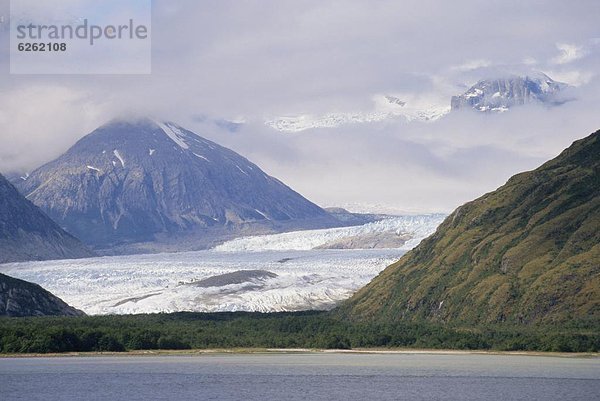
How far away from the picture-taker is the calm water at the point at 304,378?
387 feet

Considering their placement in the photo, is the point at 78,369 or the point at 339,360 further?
the point at 339,360

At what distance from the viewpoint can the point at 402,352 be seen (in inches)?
7411

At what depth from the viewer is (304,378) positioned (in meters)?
137

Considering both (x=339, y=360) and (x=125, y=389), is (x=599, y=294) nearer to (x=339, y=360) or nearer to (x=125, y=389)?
(x=339, y=360)

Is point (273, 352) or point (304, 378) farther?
point (273, 352)

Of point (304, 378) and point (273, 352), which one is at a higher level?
point (273, 352)

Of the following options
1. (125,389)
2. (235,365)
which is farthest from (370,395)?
(235,365)

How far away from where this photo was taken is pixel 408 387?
125 meters

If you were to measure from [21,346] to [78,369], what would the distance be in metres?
29.9

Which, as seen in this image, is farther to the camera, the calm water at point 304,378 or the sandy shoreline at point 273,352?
the sandy shoreline at point 273,352

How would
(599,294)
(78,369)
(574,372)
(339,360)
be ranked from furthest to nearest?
1. (599,294)
2. (339,360)
3. (78,369)
4. (574,372)

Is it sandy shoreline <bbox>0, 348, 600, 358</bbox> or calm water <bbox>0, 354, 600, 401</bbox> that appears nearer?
calm water <bbox>0, 354, 600, 401</bbox>

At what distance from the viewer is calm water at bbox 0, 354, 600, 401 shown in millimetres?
117812

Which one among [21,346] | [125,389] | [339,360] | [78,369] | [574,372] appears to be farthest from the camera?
[21,346]
